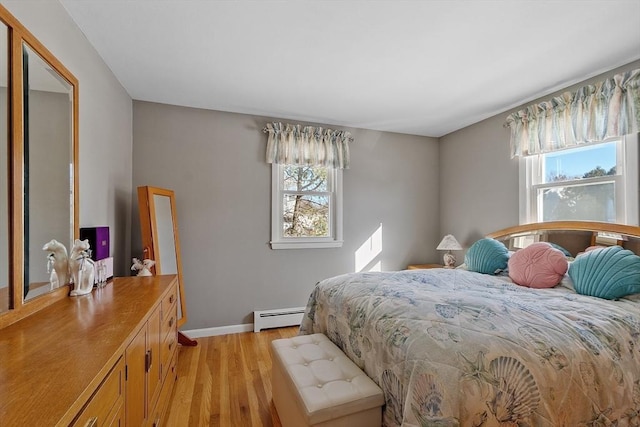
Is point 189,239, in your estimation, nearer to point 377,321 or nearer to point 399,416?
point 377,321

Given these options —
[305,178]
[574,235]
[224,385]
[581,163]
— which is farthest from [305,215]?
[581,163]

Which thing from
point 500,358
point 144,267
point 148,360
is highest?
point 144,267

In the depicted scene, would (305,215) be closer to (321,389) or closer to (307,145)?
(307,145)

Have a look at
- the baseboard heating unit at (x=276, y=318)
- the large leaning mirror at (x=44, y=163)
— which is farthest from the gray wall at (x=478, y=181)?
the large leaning mirror at (x=44, y=163)

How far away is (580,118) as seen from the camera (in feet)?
7.80

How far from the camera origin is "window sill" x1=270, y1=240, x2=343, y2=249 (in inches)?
131

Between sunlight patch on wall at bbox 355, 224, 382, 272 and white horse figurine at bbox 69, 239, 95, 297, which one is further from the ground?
white horse figurine at bbox 69, 239, 95, 297

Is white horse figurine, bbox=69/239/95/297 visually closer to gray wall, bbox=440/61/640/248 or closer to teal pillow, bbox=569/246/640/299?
teal pillow, bbox=569/246/640/299

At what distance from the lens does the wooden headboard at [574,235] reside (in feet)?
6.71

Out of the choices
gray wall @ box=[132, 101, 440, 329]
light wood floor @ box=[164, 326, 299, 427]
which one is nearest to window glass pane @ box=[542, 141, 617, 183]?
gray wall @ box=[132, 101, 440, 329]

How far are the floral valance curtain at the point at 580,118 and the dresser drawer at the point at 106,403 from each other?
11.0ft

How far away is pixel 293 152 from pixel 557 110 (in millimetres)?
2596

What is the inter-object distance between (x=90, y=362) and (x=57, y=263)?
928 millimetres

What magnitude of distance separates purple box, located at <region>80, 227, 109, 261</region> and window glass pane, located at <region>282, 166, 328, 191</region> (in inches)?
76.2
